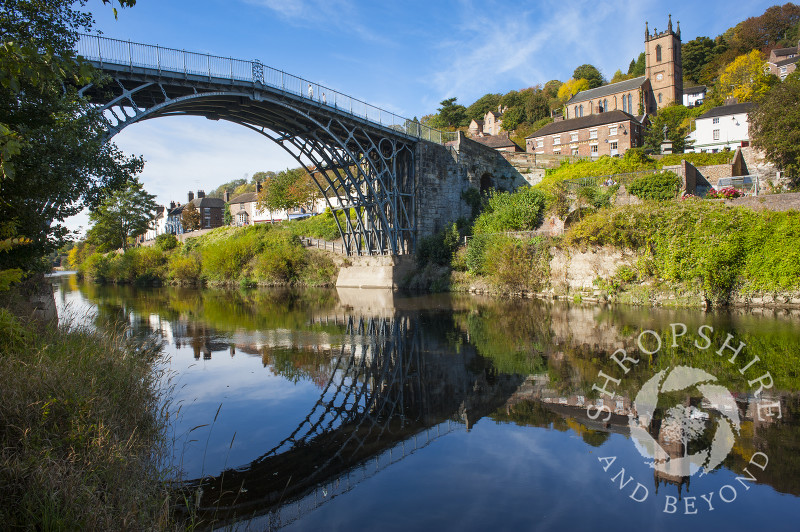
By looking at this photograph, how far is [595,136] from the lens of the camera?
147 feet

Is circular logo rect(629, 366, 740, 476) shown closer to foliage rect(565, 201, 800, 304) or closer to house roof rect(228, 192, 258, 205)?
foliage rect(565, 201, 800, 304)

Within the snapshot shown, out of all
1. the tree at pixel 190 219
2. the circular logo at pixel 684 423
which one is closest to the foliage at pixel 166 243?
the tree at pixel 190 219

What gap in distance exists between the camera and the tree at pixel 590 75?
260 feet

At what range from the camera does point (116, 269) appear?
4900cm

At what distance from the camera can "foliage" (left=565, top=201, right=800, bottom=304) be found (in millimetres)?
16406

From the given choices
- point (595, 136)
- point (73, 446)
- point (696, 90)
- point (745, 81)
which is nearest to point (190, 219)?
point (595, 136)

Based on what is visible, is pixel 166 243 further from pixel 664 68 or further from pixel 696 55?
pixel 696 55

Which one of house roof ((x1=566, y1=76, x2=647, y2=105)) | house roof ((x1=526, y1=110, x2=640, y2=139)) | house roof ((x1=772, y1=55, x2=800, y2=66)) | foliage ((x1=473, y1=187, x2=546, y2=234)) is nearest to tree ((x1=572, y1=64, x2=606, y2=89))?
house roof ((x1=566, y1=76, x2=647, y2=105))

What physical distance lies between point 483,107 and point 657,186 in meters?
59.2

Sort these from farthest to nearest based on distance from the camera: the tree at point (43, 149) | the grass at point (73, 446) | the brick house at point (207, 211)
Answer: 1. the brick house at point (207, 211)
2. the tree at point (43, 149)
3. the grass at point (73, 446)

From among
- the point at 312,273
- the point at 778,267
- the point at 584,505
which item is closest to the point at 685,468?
the point at 584,505

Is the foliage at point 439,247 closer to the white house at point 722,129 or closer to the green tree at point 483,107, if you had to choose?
the white house at point 722,129

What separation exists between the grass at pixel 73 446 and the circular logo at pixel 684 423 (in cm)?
560

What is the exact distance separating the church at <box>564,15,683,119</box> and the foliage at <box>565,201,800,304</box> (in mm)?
43488
